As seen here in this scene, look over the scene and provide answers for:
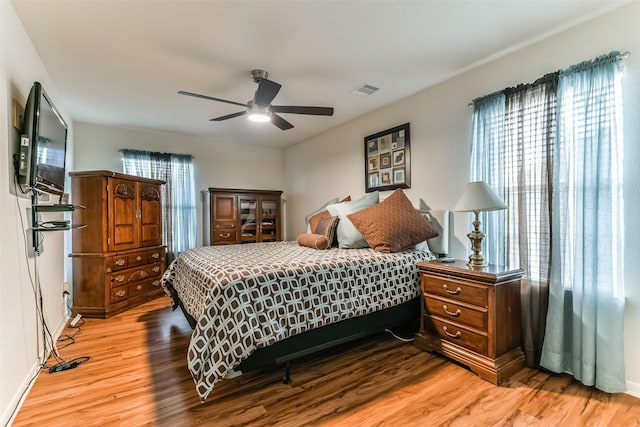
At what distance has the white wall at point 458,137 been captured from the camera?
184cm

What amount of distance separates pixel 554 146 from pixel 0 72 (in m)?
3.48

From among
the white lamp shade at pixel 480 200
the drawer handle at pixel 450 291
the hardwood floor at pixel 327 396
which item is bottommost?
the hardwood floor at pixel 327 396

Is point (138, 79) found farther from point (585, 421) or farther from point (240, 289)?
point (585, 421)

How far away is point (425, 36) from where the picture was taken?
221cm

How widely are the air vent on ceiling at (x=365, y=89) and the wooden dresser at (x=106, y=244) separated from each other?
9.56ft

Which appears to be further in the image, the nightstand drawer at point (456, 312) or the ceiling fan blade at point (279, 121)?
the ceiling fan blade at point (279, 121)

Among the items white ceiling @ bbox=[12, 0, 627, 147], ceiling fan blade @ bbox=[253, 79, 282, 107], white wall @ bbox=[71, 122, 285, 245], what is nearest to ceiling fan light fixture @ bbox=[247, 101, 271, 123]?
ceiling fan blade @ bbox=[253, 79, 282, 107]

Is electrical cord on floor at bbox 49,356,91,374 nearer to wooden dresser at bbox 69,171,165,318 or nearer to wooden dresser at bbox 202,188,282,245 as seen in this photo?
wooden dresser at bbox 69,171,165,318

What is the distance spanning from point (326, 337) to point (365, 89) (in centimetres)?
243

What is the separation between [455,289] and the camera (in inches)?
88.0

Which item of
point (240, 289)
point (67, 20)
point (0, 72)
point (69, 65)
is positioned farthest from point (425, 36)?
point (69, 65)

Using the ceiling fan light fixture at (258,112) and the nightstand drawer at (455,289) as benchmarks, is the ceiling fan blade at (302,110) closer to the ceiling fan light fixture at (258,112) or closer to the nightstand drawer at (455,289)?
the ceiling fan light fixture at (258,112)

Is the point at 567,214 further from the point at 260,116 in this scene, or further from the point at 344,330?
the point at 260,116

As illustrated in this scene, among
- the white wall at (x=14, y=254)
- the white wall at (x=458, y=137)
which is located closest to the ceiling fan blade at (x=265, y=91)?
the white wall at (x=14, y=254)
